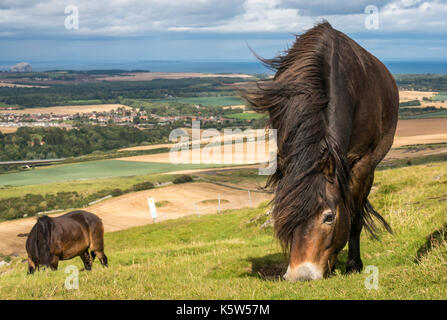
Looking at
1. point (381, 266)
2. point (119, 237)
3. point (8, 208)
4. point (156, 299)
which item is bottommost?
point (8, 208)

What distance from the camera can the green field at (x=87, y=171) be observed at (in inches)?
2773

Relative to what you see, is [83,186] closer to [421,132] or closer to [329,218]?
[421,132]

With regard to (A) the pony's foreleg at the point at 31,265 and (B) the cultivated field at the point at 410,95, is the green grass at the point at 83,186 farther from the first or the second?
(B) the cultivated field at the point at 410,95

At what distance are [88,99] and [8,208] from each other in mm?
133714

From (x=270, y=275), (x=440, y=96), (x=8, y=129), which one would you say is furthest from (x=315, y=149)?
(x=8, y=129)

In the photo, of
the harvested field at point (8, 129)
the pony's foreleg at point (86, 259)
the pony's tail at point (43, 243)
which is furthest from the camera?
the harvested field at point (8, 129)

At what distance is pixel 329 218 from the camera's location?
5055 millimetres

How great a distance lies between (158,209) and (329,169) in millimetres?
39388

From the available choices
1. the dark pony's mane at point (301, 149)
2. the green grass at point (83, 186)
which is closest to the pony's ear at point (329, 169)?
the dark pony's mane at point (301, 149)

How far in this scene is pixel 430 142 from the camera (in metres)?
61.1

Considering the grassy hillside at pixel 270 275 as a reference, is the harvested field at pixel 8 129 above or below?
below

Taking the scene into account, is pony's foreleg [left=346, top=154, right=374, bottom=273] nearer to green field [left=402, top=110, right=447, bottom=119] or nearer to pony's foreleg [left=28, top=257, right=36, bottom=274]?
pony's foreleg [left=28, top=257, right=36, bottom=274]
